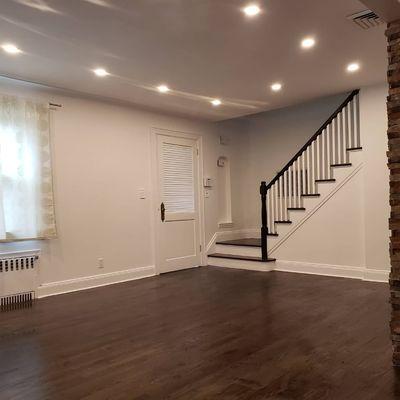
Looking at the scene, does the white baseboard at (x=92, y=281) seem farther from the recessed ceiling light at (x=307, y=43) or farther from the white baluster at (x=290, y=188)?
the recessed ceiling light at (x=307, y=43)

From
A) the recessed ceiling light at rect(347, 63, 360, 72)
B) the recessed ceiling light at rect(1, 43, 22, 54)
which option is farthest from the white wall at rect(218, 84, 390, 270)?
the recessed ceiling light at rect(1, 43, 22, 54)

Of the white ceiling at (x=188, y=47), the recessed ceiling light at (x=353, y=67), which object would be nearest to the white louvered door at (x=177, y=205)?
the white ceiling at (x=188, y=47)

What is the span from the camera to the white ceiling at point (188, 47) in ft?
9.78

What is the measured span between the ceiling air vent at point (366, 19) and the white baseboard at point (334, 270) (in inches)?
128

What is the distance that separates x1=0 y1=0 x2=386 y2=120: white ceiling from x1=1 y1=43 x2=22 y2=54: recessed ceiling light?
8 cm

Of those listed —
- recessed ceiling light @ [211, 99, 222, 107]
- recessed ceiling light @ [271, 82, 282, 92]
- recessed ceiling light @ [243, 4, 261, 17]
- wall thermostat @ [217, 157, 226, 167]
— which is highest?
recessed ceiling light @ [243, 4, 261, 17]

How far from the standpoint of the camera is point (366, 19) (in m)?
3.19

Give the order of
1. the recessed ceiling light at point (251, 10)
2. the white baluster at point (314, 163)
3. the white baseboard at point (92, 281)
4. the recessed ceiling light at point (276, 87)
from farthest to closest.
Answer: the white baluster at point (314, 163) → the recessed ceiling light at point (276, 87) → the white baseboard at point (92, 281) → the recessed ceiling light at point (251, 10)

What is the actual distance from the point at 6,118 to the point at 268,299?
366 cm

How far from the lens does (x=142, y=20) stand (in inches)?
123

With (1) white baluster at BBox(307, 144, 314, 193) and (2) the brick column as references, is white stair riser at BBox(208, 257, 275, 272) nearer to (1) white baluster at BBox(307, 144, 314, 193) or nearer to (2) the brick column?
(1) white baluster at BBox(307, 144, 314, 193)

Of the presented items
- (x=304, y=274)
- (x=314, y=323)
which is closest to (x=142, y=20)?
(x=314, y=323)

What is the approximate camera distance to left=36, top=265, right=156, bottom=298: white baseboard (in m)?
4.90

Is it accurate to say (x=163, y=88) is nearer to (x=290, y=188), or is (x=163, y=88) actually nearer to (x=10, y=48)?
(x=10, y=48)
